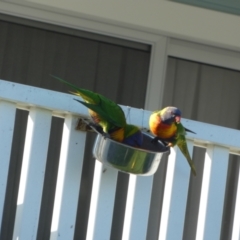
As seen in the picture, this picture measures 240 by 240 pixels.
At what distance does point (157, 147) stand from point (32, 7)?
7.20 feet

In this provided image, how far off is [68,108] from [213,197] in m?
0.70

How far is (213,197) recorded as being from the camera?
8.98 ft

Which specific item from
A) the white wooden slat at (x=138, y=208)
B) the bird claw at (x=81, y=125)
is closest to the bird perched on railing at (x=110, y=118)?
the bird claw at (x=81, y=125)

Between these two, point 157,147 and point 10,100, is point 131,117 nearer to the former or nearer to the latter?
point 157,147

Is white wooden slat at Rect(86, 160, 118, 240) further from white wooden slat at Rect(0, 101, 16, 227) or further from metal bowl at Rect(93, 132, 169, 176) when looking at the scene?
white wooden slat at Rect(0, 101, 16, 227)

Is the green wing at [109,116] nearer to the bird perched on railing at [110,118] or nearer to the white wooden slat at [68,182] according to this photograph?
the bird perched on railing at [110,118]

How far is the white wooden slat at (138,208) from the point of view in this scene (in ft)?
8.76

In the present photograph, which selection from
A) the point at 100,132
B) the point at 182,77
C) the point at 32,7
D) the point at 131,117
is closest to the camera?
the point at 100,132

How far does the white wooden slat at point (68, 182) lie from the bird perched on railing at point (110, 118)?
0.57 feet

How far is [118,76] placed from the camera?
4645 mm

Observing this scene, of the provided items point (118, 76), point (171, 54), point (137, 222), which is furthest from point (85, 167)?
point (137, 222)

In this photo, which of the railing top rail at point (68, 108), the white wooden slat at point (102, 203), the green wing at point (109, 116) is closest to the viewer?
the green wing at point (109, 116)

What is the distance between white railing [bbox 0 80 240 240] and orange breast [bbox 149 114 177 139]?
7.6 inches

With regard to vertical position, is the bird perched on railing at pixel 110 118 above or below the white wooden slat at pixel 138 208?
above
